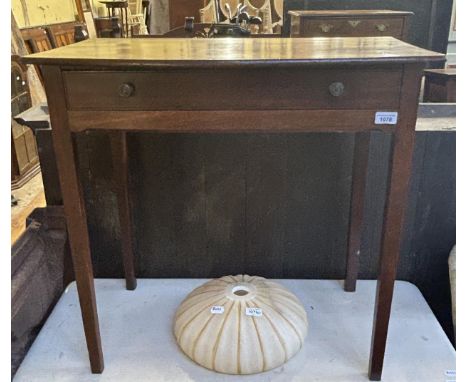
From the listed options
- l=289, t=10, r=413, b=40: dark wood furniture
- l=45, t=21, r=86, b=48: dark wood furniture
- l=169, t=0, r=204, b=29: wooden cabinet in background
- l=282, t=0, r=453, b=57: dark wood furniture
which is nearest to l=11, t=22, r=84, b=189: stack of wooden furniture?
l=45, t=21, r=86, b=48: dark wood furniture

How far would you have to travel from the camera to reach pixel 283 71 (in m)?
0.80

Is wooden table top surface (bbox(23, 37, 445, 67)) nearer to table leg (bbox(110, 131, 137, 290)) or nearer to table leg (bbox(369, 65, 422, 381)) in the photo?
table leg (bbox(369, 65, 422, 381))

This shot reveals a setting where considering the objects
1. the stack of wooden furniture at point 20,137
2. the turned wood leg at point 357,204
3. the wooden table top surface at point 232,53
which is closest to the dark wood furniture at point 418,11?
the stack of wooden furniture at point 20,137

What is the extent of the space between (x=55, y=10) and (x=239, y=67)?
346 centimetres

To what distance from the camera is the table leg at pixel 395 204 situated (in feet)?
2.63

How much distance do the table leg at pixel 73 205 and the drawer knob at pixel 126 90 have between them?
0.10m

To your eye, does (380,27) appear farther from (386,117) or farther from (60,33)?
(60,33)

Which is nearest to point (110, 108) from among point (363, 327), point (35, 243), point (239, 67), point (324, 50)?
point (239, 67)

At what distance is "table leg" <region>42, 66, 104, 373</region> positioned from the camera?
82 cm

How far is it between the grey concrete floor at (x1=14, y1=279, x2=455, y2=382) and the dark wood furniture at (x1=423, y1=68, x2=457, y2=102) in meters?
1.49

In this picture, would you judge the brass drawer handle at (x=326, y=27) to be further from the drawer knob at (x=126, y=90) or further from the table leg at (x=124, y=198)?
the drawer knob at (x=126, y=90)

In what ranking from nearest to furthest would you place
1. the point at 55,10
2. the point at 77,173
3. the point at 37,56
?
the point at 37,56 < the point at 77,173 < the point at 55,10

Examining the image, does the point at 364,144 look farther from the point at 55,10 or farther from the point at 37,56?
the point at 55,10

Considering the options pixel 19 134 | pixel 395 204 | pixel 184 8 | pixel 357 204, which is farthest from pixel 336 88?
pixel 184 8
